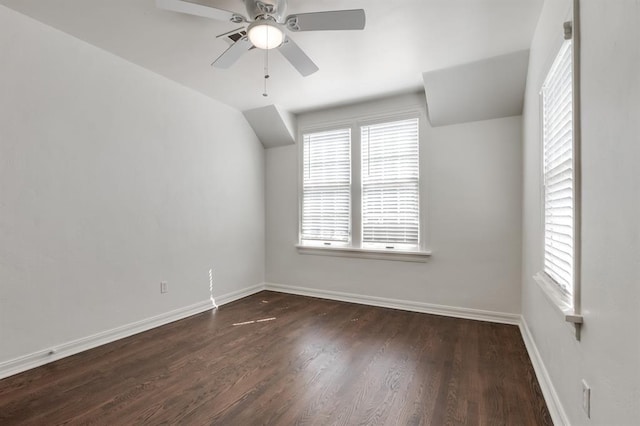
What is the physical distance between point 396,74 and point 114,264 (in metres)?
3.41

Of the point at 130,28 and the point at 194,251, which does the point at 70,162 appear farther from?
the point at 194,251

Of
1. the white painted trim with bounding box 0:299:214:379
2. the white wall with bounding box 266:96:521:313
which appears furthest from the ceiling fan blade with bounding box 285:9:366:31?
the white painted trim with bounding box 0:299:214:379

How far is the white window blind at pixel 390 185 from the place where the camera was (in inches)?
155

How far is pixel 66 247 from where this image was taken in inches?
104

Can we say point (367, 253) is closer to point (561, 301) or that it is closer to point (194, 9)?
point (561, 301)

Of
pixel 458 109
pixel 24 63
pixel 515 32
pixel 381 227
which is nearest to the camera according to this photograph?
pixel 24 63

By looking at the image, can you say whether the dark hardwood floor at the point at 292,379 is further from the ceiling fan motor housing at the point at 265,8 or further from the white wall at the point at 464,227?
the ceiling fan motor housing at the point at 265,8

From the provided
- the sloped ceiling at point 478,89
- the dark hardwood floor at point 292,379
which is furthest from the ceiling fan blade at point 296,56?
the dark hardwood floor at point 292,379

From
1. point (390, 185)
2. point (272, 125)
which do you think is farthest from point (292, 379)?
point (272, 125)

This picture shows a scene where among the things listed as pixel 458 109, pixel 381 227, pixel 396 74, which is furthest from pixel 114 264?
pixel 458 109

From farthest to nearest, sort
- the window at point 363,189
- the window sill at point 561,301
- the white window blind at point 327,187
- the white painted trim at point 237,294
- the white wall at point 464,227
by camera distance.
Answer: the white window blind at point 327,187 → the white painted trim at point 237,294 → the window at point 363,189 → the white wall at point 464,227 → the window sill at point 561,301

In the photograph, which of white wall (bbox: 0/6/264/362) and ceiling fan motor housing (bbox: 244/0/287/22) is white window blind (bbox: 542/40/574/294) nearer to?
ceiling fan motor housing (bbox: 244/0/287/22)

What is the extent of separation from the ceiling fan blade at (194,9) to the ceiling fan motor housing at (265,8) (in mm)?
92

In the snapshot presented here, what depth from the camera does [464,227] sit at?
3.65 meters
